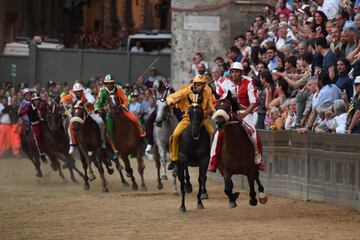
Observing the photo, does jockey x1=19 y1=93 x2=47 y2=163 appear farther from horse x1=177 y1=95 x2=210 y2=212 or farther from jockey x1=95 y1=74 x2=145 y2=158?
horse x1=177 y1=95 x2=210 y2=212

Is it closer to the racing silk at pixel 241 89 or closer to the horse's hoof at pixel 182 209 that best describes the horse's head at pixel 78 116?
the horse's hoof at pixel 182 209

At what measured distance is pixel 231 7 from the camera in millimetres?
36219

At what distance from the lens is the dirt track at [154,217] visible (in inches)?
597

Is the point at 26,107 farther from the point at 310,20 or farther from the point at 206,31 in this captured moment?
the point at 206,31

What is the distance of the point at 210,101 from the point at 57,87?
1732cm

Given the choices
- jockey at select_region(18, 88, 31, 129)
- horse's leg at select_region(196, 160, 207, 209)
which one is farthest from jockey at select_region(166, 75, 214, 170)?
jockey at select_region(18, 88, 31, 129)

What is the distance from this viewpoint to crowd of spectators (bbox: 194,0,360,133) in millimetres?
19328

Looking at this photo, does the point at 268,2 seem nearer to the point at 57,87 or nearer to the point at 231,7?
the point at 231,7

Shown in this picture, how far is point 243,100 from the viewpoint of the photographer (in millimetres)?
18031

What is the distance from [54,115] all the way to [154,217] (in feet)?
29.5

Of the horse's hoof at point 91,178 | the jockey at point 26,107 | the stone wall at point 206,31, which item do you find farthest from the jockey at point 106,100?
the stone wall at point 206,31

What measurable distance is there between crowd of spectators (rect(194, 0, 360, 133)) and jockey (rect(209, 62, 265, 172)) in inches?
60.2

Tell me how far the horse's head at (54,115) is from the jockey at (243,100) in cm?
840

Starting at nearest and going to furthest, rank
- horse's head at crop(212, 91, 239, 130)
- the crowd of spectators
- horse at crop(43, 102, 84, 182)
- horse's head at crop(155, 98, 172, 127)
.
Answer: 1. horse's head at crop(212, 91, 239, 130)
2. the crowd of spectators
3. horse's head at crop(155, 98, 172, 127)
4. horse at crop(43, 102, 84, 182)
